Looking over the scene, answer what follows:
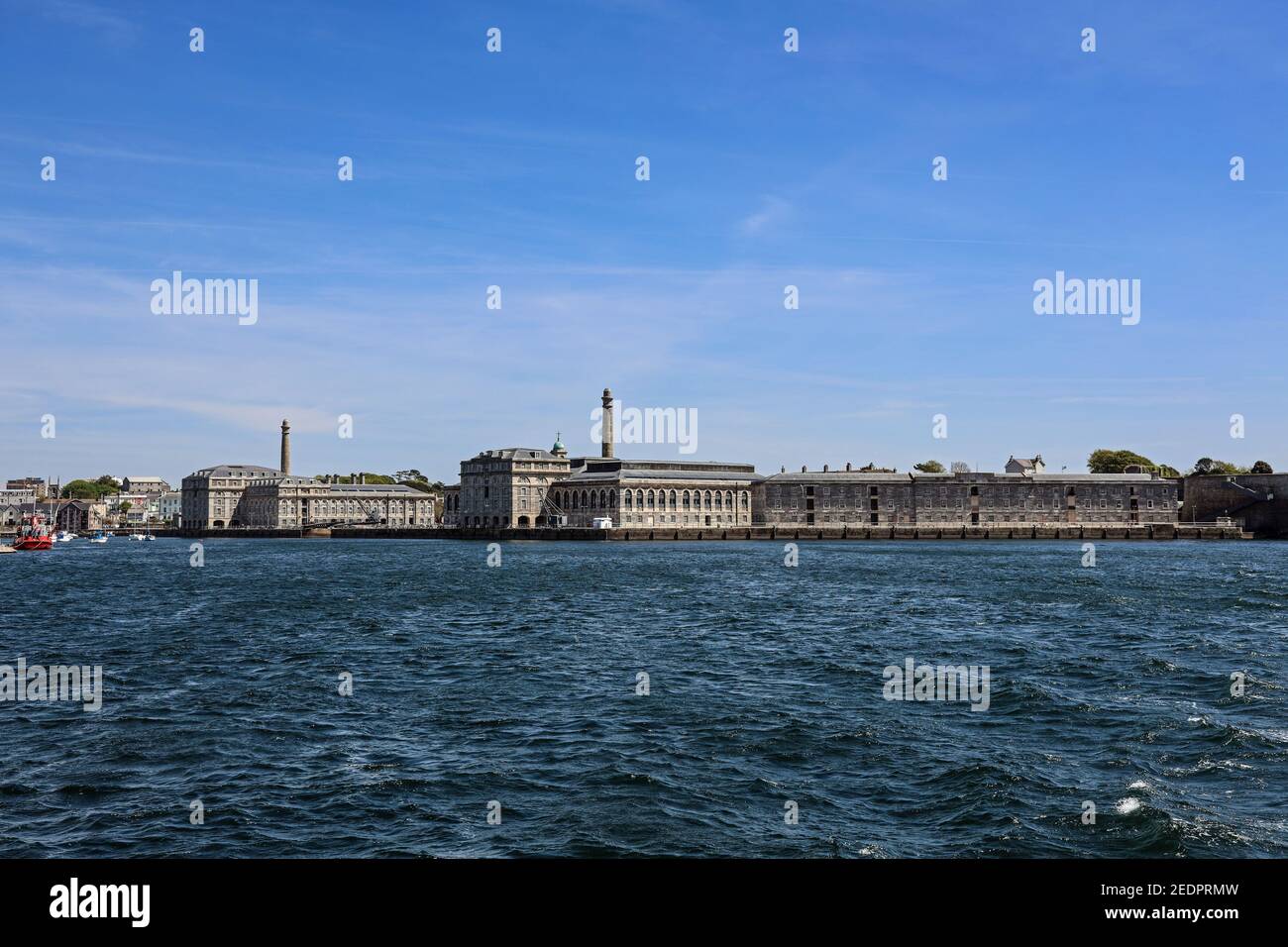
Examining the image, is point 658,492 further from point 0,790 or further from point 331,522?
point 0,790

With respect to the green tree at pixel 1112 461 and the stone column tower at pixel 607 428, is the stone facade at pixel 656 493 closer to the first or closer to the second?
the stone column tower at pixel 607 428

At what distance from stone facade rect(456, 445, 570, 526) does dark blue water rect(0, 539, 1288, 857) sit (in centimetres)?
12082

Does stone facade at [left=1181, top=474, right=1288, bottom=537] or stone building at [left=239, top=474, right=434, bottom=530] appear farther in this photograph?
stone building at [left=239, top=474, right=434, bottom=530]

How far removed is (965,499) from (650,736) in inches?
5839

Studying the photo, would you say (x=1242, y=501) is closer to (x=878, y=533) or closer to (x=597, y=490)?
(x=878, y=533)

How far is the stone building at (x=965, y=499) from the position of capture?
522ft

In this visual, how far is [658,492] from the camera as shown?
157 m

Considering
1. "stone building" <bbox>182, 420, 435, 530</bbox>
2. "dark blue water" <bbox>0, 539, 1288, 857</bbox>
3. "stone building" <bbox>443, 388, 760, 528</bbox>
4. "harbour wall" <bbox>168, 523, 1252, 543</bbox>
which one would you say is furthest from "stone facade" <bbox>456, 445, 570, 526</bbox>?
"dark blue water" <bbox>0, 539, 1288, 857</bbox>

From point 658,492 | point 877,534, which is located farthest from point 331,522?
point 877,534

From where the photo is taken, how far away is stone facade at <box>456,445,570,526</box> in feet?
536

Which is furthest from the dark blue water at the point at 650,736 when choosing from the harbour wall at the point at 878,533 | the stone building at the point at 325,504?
the stone building at the point at 325,504

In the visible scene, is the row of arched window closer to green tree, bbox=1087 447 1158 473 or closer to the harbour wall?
the harbour wall
